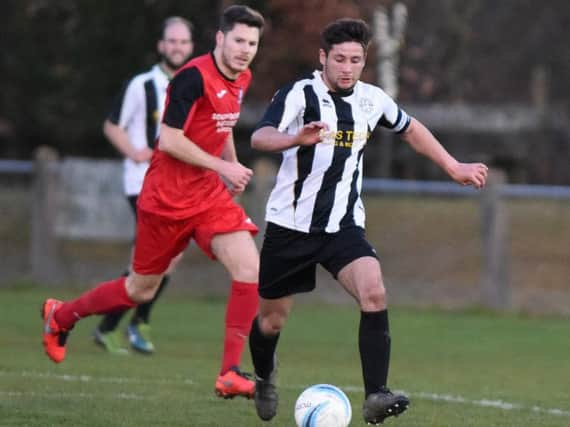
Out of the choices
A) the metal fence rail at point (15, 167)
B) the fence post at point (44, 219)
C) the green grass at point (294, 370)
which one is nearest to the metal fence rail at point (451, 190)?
the green grass at point (294, 370)

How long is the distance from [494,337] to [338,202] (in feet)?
20.5

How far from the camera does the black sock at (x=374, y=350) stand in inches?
272

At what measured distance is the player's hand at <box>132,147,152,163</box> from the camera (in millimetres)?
10688

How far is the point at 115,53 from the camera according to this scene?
19.6 meters

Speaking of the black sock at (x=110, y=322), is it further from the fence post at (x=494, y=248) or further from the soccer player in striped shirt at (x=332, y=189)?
→ the fence post at (x=494, y=248)

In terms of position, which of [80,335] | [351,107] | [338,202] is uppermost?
[351,107]

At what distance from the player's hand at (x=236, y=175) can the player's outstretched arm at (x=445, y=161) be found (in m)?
0.88

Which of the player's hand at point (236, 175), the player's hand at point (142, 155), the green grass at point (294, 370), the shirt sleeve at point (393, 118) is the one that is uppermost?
the shirt sleeve at point (393, 118)

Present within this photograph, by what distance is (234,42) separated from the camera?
26.2 ft

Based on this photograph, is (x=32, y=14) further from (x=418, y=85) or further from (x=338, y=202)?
(x=338, y=202)

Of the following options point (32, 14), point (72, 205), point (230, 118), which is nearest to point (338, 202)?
point (230, 118)

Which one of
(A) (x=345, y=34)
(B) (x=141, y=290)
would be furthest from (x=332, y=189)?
(B) (x=141, y=290)

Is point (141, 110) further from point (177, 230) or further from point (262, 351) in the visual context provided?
point (262, 351)

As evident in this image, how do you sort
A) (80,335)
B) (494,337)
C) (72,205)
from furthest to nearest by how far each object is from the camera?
(72,205) → (494,337) → (80,335)
